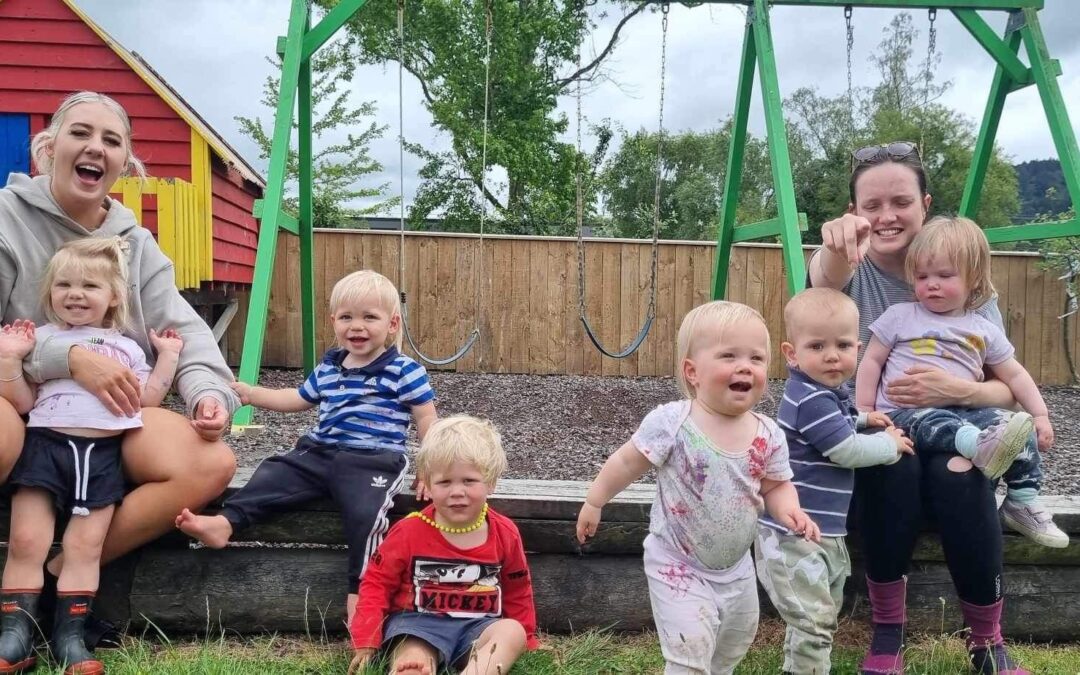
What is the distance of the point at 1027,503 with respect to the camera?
212 centimetres

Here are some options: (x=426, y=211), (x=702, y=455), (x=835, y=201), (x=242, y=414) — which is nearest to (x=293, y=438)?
(x=242, y=414)

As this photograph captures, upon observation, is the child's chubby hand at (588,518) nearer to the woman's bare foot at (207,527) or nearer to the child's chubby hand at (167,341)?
the woman's bare foot at (207,527)

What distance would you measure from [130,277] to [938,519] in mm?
2254

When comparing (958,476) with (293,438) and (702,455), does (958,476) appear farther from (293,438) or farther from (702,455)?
(293,438)

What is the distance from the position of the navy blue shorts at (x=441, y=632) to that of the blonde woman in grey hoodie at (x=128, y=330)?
0.62 m

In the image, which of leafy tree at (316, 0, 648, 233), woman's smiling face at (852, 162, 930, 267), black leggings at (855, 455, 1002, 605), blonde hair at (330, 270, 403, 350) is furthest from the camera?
leafy tree at (316, 0, 648, 233)

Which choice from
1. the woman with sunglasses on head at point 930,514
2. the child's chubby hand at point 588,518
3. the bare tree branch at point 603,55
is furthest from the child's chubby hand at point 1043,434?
the bare tree branch at point 603,55

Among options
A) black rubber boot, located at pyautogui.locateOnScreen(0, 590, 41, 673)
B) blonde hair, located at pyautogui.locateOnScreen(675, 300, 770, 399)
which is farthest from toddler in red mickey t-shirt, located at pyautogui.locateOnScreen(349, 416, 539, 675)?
black rubber boot, located at pyautogui.locateOnScreen(0, 590, 41, 673)

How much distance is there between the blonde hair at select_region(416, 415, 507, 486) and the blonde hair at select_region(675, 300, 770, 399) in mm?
488

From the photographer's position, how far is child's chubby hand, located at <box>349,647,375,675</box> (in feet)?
6.10

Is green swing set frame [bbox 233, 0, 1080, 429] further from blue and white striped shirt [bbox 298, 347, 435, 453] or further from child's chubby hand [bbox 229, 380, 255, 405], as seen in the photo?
blue and white striped shirt [bbox 298, 347, 435, 453]

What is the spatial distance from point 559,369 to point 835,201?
9030 millimetres

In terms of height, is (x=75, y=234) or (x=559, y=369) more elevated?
(x=75, y=234)

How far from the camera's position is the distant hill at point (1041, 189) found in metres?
10.7
